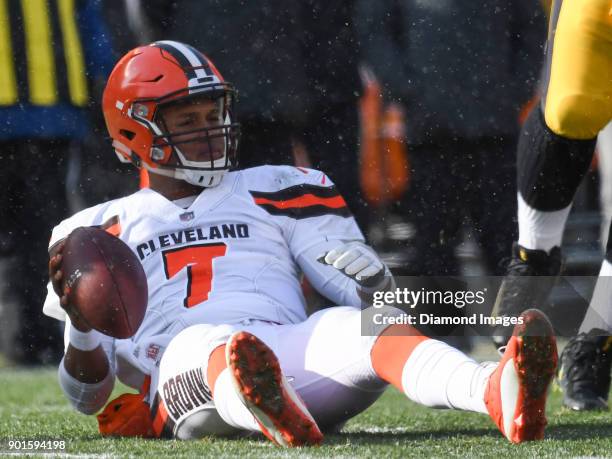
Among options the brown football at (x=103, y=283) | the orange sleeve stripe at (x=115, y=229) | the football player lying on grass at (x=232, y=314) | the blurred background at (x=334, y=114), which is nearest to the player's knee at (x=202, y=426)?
the football player lying on grass at (x=232, y=314)

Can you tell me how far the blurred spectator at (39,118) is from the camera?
14.9ft

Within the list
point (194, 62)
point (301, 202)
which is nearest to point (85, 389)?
point (301, 202)

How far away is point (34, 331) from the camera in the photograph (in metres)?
4.68

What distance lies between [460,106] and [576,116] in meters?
1.91

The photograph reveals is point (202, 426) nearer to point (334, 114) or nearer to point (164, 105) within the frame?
point (164, 105)

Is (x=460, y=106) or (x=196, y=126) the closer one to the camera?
(x=196, y=126)

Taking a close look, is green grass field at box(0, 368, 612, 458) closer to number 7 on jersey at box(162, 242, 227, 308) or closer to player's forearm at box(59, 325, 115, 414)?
player's forearm at box(59, 325, 115, 414)

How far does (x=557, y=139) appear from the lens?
295 centimetres

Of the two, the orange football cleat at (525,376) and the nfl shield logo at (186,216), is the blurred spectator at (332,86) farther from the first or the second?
the orange football cleat at (525,376)

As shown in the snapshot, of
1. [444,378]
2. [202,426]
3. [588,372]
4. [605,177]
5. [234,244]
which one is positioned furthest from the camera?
[605,177]

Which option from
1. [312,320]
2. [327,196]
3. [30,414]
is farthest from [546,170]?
[30,414]

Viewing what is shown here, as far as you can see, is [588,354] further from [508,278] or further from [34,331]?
[34,331]

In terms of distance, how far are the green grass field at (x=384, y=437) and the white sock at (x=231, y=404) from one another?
4cm

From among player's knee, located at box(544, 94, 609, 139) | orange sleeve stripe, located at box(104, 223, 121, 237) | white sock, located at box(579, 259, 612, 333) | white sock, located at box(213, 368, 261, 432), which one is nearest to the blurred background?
white sock, located at box(579, 259, 612, 333)
